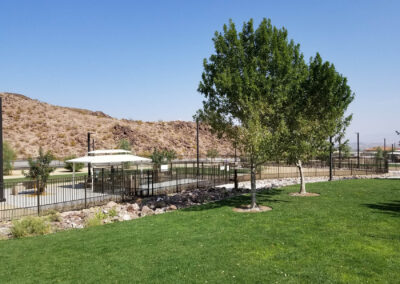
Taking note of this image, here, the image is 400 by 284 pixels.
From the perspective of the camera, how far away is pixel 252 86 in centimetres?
1327

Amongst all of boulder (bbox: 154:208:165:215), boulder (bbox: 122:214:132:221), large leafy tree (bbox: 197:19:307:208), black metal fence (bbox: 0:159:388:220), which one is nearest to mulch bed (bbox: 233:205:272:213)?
large leafy tree (bbox: 197:19:307:208)

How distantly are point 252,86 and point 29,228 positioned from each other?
10708mm

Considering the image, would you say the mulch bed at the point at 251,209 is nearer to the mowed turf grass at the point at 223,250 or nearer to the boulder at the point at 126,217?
the mowed turf grass at the point at 223,250

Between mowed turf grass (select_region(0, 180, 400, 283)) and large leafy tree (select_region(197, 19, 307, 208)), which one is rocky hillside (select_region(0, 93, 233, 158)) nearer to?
large leafy tree (select_region(197, 19, 307, 208))

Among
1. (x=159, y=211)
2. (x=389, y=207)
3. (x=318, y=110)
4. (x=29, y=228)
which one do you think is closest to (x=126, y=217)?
(x=159, y=211)

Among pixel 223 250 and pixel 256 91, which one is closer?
pixel 223 250

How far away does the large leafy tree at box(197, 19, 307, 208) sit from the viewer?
13.4 metres

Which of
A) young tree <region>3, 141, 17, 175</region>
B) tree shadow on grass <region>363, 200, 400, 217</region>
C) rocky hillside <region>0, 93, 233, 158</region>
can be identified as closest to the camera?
tree shadow on grass <region>363, 200, 400, 217</region>

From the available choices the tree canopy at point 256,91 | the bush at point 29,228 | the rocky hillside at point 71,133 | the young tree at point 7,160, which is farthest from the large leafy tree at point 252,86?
the rocky hillside at point 71,133

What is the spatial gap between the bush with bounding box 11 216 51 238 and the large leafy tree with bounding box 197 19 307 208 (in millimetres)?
8777

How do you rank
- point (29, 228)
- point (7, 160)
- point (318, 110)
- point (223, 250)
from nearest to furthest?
1. point (223, 250)
2. point (29, 228)
3. point (318, 110)
4. point (7, 160)

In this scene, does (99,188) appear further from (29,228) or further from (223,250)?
(223,250)

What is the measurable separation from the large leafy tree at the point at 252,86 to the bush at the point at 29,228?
8777mm

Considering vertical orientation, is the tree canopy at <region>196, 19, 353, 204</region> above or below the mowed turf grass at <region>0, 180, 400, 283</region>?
above
